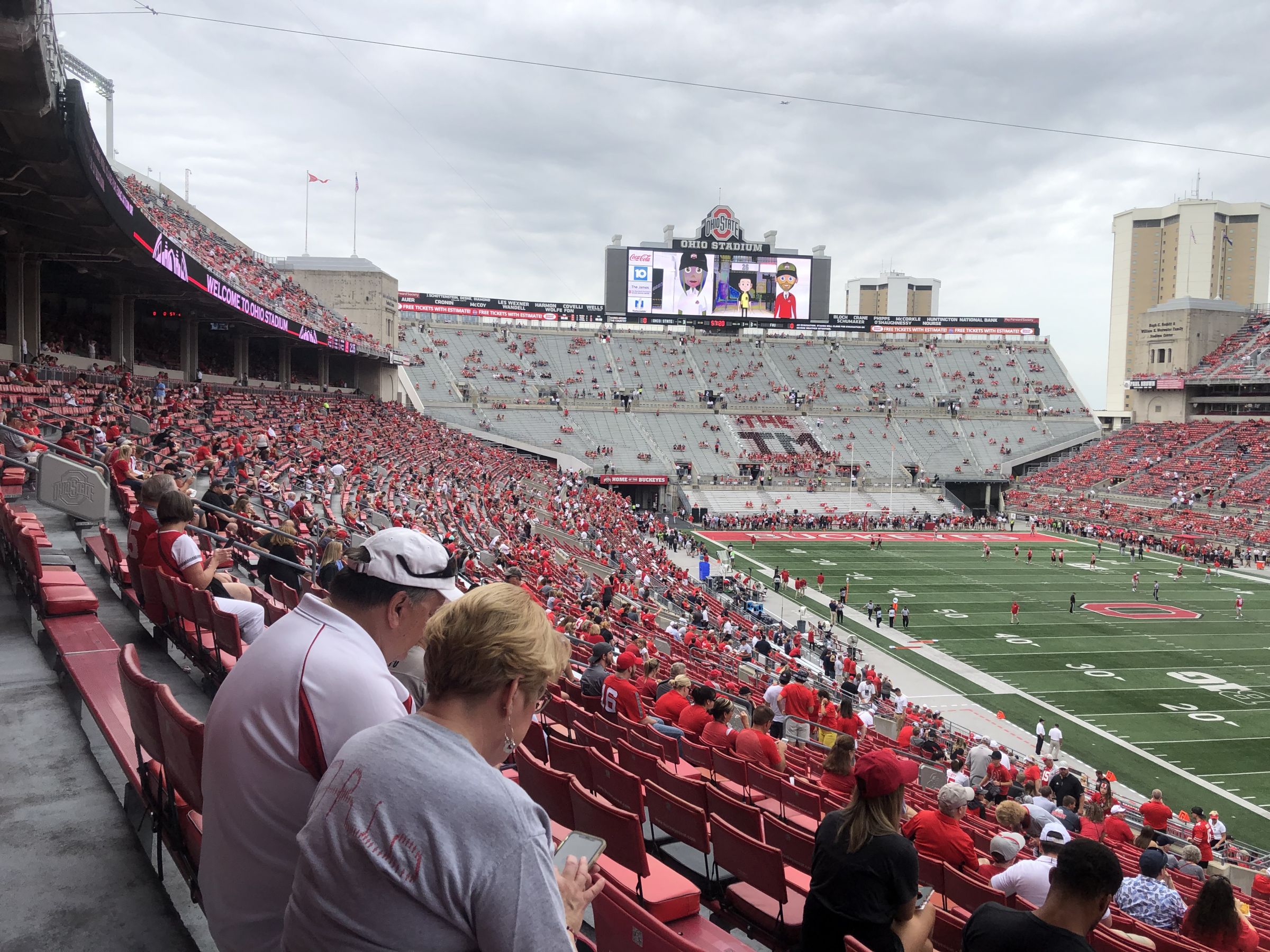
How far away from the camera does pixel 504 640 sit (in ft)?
5.73

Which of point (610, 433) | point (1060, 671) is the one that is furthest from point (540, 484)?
point (1060, 671)

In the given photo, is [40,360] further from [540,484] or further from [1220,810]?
[1220,810]

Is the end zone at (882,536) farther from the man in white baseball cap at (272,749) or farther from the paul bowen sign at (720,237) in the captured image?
the man in white baseball cap at (272,749)

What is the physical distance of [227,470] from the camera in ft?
51.3

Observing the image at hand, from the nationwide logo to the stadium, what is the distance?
0.17m

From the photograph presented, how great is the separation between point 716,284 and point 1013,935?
2619 inches

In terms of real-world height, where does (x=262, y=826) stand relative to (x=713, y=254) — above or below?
below

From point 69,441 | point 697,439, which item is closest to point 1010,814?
point 69,441

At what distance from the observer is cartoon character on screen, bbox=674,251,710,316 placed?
6681 cm

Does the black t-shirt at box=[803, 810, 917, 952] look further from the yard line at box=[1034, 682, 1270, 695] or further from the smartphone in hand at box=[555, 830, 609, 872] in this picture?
the yard line at box=[1034, 682, 1270, 695]

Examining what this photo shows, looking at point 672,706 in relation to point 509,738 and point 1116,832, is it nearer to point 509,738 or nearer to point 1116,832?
point 1116,832

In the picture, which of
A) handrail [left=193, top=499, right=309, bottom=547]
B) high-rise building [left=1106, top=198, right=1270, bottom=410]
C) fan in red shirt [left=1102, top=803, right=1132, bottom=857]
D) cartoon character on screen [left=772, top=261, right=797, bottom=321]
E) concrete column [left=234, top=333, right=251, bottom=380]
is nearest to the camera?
handrail [left=193, top=499, right=309, bottom=547]

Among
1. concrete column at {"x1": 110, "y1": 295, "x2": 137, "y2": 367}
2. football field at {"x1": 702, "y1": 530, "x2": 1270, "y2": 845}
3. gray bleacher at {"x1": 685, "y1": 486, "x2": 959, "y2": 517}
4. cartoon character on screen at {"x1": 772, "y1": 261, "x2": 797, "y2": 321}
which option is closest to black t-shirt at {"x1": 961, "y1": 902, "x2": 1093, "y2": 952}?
football field at {"x1": 702, "y1": 530, "x2": 1270, "y2": 845}

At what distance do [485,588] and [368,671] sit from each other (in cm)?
50
